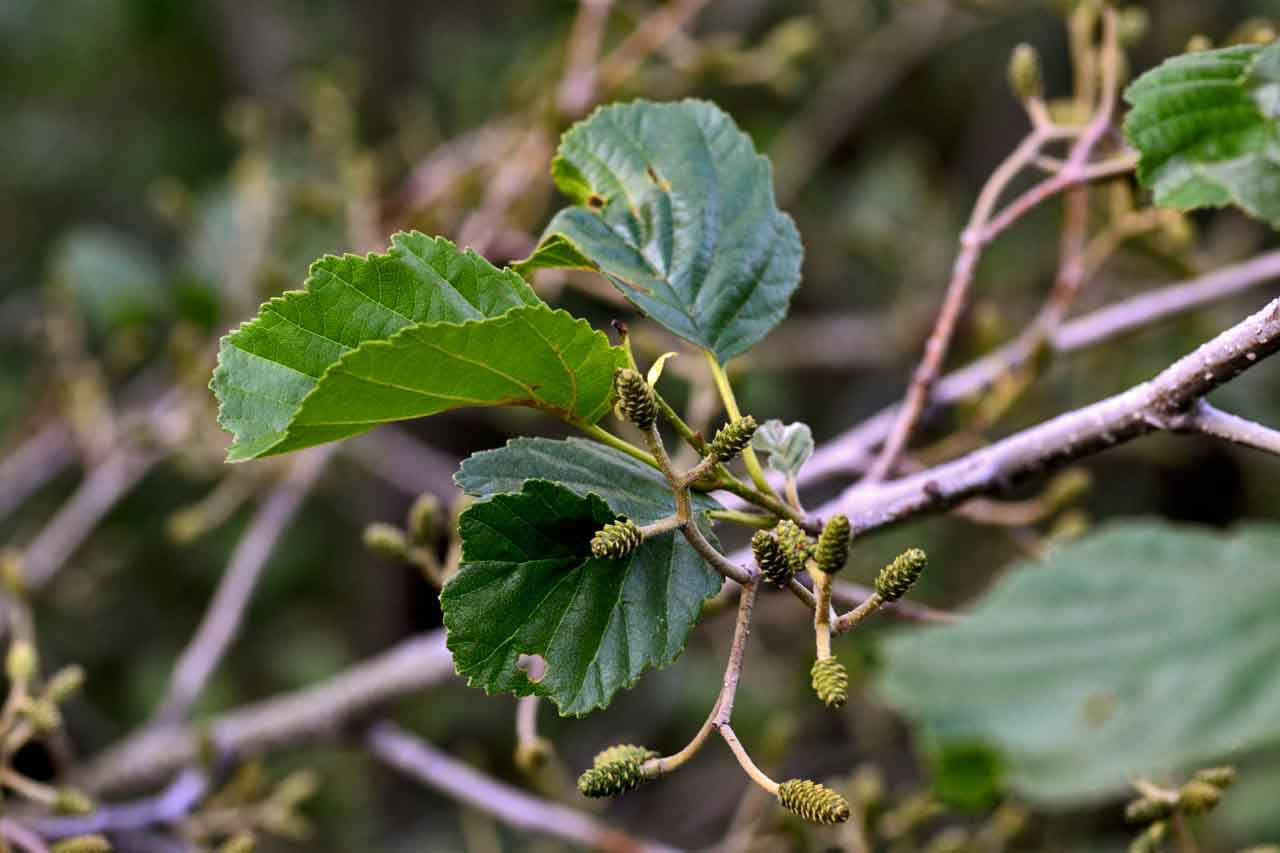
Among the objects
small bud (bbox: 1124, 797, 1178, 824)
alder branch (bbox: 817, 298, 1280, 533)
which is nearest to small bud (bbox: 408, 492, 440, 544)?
alder branch (bbox: 817, 298, 1280, 533)

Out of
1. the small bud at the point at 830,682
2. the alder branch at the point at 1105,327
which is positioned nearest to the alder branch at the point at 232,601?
the alder branch at the point at 1105,327

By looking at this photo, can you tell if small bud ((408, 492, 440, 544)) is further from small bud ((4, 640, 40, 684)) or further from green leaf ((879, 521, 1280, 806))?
green leaf ((879, 521, 1280, 806))

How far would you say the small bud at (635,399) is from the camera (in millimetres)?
604

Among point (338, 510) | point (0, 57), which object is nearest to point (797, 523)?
point (338, 510)

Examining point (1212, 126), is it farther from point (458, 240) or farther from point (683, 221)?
point (458, 240)

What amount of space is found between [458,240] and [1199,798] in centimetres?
130

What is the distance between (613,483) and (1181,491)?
284 cm

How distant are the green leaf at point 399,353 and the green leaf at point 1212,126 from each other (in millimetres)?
443

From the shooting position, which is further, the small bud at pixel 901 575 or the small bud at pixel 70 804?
the small bud at pixel 70 804

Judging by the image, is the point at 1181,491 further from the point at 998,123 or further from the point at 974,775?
the point at 974,775

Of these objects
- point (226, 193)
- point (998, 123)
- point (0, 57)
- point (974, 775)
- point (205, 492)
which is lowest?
point (974, 775)

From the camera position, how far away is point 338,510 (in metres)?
3.16

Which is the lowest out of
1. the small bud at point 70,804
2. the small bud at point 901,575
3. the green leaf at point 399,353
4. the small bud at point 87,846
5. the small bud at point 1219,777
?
the small bud at point 1219,777

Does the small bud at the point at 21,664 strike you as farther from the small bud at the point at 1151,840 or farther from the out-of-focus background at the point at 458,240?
the small bud at the point at 1151,840
